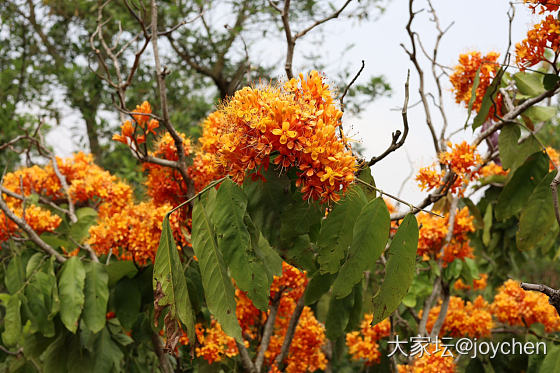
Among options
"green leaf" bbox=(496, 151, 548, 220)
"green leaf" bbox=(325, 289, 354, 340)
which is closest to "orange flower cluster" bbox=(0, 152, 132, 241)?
"green leaf" bbox=(325, 289, 354, 340)

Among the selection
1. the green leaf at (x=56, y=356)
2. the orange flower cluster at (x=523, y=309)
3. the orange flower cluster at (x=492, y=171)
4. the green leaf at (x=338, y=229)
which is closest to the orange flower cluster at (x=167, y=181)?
the green leaf at (x=56, y=356)

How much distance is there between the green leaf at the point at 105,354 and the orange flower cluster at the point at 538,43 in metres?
2.07

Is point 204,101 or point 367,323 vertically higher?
point 204,101

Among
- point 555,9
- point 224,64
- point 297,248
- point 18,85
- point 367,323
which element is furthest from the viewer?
point 224,64

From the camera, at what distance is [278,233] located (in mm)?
1320

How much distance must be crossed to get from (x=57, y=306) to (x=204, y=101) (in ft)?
16.7

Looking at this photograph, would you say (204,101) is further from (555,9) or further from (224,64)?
(555,9)

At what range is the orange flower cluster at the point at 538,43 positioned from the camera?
1779 millimetres

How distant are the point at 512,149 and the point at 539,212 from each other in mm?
315

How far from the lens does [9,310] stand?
7.26ft

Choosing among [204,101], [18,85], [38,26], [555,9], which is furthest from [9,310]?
[38,26]

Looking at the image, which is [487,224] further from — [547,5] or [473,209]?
[547,5]

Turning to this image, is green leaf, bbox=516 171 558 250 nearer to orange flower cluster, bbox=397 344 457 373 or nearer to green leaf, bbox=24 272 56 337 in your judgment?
orange flower cluster, bbox=397 344 457 373

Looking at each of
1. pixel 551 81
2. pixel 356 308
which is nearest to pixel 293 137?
pixel 356 308
